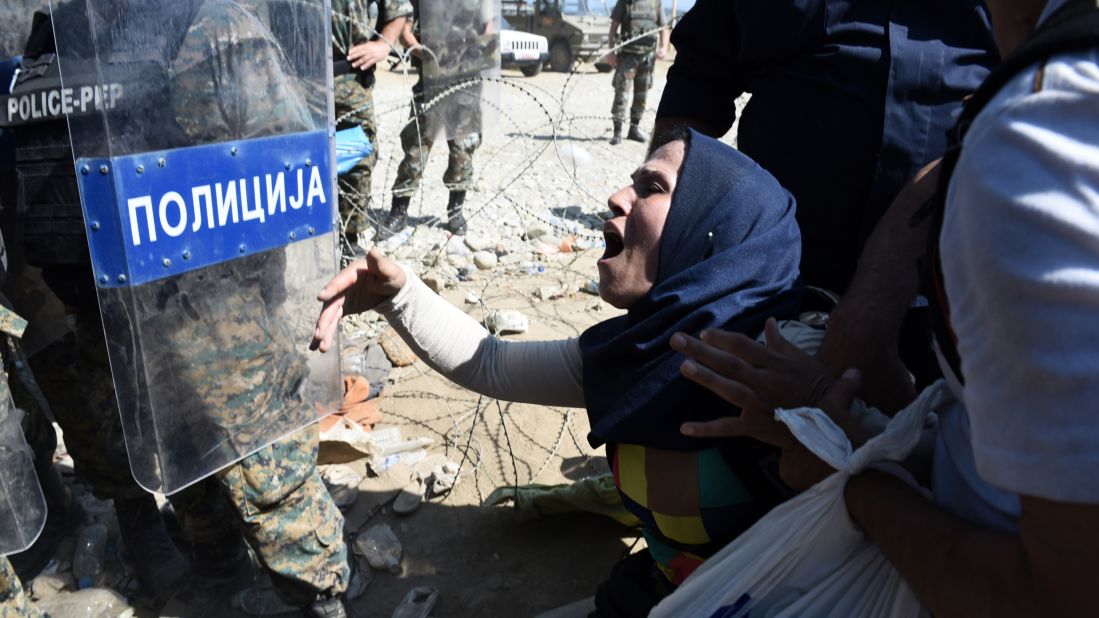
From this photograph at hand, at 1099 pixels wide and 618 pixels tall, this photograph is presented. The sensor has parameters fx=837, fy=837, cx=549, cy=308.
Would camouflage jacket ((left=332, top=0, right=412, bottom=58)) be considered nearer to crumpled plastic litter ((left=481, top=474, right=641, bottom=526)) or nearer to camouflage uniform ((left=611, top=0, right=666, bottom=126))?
crumpled plastic litter ((left=481, top=474, right=641, bottom=526))

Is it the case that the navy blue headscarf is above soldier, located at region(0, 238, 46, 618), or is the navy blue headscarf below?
above

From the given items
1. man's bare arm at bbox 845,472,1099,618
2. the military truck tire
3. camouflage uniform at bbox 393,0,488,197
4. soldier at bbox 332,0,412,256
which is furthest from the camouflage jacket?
the military truck tire

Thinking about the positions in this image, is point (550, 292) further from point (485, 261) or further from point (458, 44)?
point (458, 44)

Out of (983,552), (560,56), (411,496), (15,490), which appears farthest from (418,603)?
(560,56)

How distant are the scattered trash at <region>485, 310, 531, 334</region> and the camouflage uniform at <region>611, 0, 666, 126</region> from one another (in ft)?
21.1

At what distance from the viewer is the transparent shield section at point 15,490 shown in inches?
79.0

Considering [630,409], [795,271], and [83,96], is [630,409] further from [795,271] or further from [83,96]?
[83,96]

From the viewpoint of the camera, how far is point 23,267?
2.44 meters

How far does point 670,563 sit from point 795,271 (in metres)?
0.62

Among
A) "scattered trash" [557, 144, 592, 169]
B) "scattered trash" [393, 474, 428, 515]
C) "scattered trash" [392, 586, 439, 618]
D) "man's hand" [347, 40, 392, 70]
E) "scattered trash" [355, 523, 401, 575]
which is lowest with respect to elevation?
"scattered trash" [557, 144, 592, 169]

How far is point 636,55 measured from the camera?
10258mm

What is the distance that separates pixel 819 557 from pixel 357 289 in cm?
116

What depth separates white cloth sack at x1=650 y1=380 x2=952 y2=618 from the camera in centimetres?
Answer: 108

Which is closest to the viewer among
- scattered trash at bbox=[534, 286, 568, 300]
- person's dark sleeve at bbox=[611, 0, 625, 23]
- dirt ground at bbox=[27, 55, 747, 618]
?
dirt ground at bbox=[27, 55, 747, 618]
